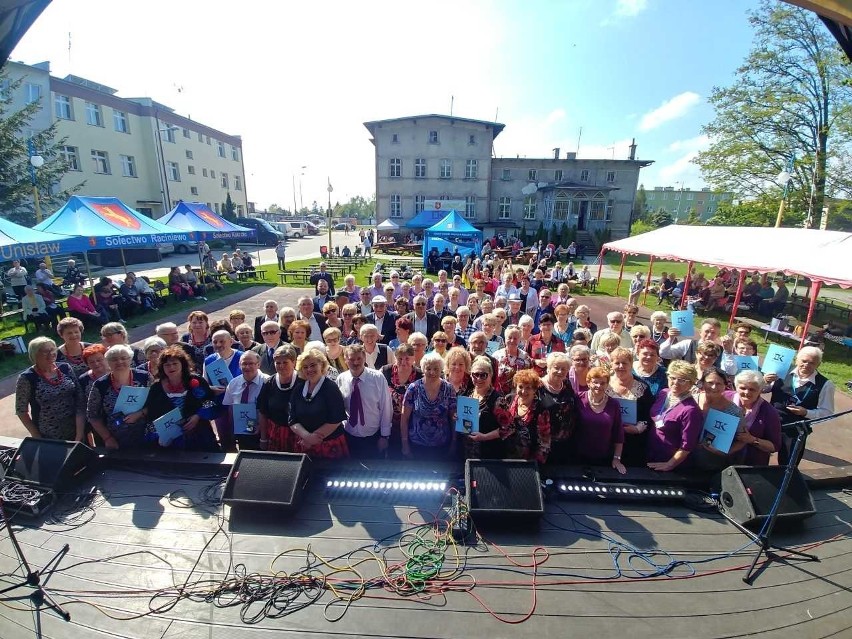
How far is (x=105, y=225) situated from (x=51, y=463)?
10.5m

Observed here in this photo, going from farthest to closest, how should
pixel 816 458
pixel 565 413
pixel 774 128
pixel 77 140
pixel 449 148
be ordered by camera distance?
pixel 449 148 → pixel 77 140 → pixel 774 128 → pixel 816 458 → pixel 565 413

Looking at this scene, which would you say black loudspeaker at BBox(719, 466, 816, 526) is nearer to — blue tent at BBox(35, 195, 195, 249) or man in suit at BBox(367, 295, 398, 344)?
man in suit at BBox(367, 295, 398, 344)

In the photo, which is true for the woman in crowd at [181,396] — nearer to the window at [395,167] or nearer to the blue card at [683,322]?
the blue card at [683,322]

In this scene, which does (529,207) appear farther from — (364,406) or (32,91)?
(364,406)

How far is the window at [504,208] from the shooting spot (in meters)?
35.7

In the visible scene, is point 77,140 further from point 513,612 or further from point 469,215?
point 513,612

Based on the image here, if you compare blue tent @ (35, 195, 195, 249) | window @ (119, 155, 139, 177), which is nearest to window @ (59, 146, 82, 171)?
window @ (119, 155, 139, 177)

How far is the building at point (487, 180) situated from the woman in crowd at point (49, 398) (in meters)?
A: 31.5

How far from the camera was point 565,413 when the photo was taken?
3365 millimetres

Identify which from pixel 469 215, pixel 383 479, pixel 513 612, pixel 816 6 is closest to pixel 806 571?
pixel 513 612

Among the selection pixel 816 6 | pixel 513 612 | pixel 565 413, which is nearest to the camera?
pixel 513 612

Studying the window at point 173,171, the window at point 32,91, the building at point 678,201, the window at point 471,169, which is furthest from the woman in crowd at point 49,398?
the building at point 678,201

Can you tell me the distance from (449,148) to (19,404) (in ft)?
112

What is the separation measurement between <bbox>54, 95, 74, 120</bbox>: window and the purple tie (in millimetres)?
31669
